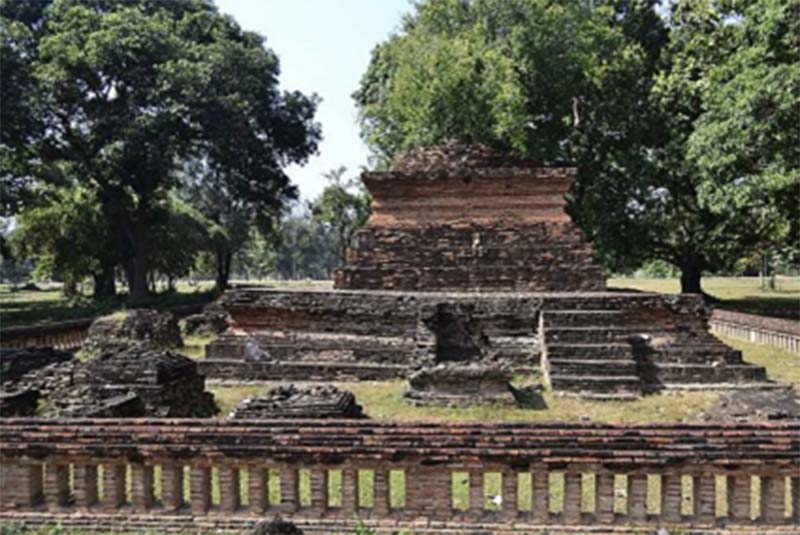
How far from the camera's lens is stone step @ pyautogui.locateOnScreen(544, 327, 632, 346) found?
37.7 feet

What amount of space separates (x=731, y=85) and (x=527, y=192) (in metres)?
6.34

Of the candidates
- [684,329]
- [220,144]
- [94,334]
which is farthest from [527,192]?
[220,144]

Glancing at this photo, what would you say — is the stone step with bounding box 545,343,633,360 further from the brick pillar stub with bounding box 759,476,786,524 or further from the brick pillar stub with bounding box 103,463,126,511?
the brick pillar stub with bounding box 103,463,126,511

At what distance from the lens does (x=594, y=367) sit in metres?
10.9

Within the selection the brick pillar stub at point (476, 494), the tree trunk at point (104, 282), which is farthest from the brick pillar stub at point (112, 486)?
the tree trunk at point (104, 282)

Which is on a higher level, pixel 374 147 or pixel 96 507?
pixel 374 147

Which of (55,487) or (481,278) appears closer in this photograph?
(55,487)

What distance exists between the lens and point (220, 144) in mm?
27938

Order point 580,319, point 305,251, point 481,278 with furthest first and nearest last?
point 305,251, point 481,278, point 580,319

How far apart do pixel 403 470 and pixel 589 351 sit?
7286mm

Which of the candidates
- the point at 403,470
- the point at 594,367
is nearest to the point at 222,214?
the point at 594,367

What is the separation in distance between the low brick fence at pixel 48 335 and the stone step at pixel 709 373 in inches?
515

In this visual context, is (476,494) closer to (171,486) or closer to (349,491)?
(349,491)

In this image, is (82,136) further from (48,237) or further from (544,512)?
(544,512)
